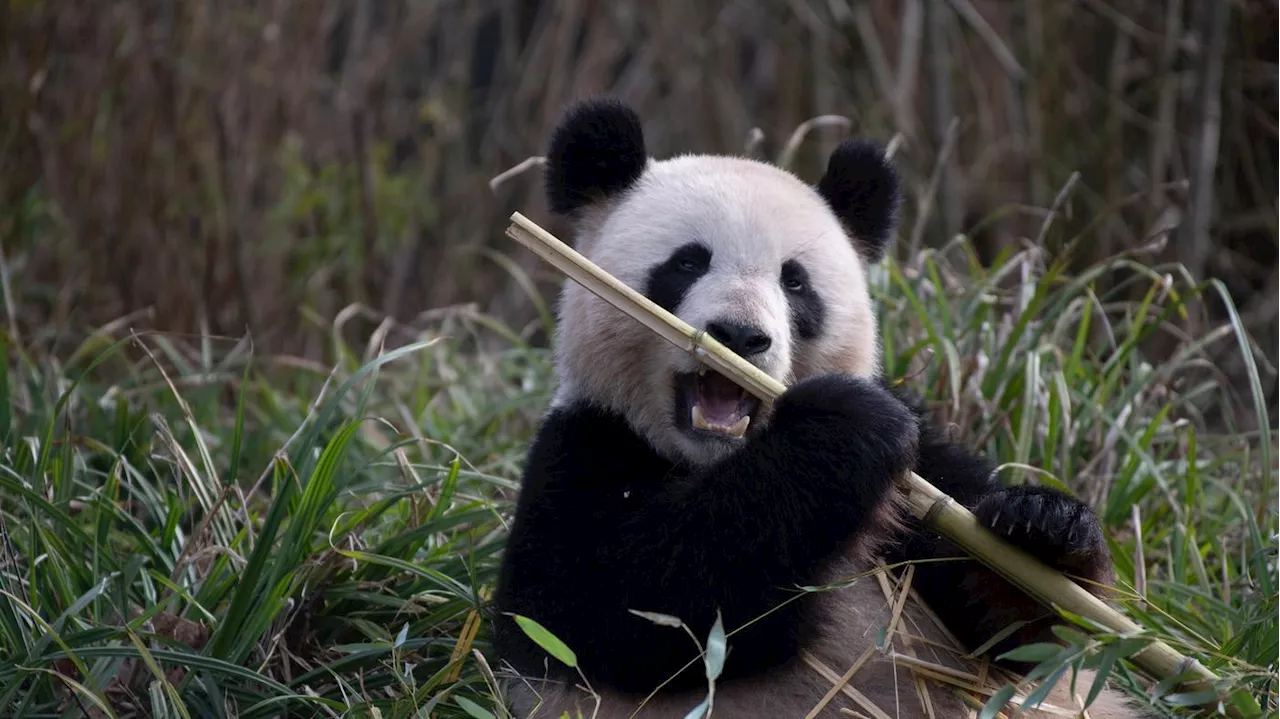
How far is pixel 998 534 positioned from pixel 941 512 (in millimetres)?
126

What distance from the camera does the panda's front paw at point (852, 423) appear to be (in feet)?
9.45

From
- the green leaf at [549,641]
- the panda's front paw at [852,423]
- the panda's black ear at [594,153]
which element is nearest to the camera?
the green leaf at [549,641]

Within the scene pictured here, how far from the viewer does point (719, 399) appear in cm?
318

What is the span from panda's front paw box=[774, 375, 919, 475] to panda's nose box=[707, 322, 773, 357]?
0.45 feet

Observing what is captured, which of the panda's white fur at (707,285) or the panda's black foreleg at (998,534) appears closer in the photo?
the panda's black foreleg at (998,534)

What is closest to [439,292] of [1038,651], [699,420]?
[699,420]

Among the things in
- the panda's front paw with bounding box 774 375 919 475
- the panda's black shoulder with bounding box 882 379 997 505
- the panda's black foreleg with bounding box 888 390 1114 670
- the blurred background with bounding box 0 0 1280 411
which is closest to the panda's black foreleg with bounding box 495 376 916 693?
the panda's front paw with bounding box 774 375 919 475

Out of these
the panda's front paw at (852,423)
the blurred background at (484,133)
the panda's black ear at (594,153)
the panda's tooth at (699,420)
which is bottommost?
the blurred background at (484,133)

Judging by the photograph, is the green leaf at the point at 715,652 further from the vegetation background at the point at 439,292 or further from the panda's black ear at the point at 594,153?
the panda's black ear at the point at 594,153

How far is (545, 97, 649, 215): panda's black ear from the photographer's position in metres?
3.59

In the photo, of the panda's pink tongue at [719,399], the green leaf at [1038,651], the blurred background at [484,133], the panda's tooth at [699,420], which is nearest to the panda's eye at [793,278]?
the panda's pink tongue at [719,399]

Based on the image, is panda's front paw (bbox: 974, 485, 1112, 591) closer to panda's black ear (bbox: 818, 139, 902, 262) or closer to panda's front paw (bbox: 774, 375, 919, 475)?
panda's front paw (bbox: 774, 375, 919, 475)

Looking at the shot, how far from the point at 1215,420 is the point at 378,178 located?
5.22 m

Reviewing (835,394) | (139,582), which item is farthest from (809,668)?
(139,582)
